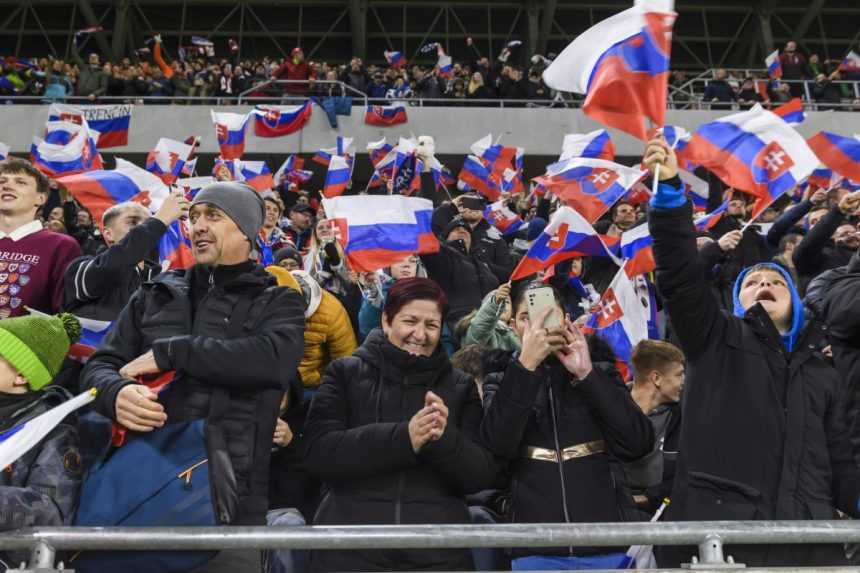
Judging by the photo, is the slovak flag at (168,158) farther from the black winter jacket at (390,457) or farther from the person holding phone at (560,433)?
the person holding phone at (560,433)

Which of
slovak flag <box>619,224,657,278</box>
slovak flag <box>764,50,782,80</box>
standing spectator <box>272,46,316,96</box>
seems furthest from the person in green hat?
slovak flag <box>764,50,782,80</box>

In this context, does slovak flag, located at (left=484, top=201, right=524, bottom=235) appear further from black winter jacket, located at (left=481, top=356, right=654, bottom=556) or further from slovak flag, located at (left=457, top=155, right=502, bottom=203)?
black winter jacket, located at (left=481, top=356, right=654, bottom=556)

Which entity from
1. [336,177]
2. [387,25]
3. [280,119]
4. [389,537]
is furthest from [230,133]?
[387,25]

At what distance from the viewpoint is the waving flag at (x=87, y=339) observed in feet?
11.6

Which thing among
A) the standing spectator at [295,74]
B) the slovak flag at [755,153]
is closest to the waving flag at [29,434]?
the slovak flag at [755,153]

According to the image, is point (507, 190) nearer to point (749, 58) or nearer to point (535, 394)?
point (535, 394)

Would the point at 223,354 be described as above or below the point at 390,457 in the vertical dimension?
above

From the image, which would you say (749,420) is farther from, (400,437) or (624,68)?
(624,68)

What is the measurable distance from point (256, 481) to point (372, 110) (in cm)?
1486

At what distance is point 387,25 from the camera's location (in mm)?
23359

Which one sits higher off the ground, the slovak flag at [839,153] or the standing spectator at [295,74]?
the standing spectator at [295,74]

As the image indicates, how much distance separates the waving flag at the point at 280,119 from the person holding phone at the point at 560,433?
1360 cm

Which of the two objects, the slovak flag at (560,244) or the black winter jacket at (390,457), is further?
the slovak flag at (560,244)

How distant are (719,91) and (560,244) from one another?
1409 cm
